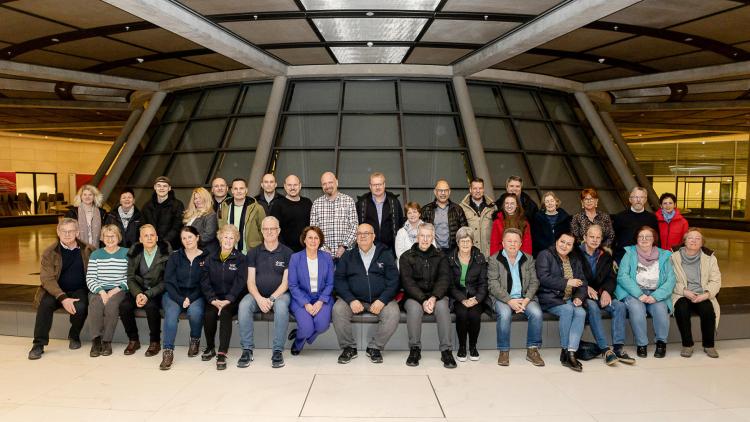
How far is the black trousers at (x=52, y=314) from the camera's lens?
18.0 ft

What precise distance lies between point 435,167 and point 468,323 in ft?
18.3

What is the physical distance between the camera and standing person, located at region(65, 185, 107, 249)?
6.56 metres

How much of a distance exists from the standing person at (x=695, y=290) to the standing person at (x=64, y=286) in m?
6.62

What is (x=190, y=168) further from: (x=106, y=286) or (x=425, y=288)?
(x=425, y=288)

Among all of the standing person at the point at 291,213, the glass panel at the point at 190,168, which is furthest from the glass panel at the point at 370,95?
the standing person at the point at 291,213

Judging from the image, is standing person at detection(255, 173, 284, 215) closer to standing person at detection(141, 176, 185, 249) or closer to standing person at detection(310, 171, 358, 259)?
standing person at detection(310, 171, 358, 259)

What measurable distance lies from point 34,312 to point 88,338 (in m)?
0.86

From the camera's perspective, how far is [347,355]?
521 centimetres

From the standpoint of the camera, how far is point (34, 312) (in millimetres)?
6133

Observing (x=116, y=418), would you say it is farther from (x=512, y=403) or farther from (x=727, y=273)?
(x=727, y=273)

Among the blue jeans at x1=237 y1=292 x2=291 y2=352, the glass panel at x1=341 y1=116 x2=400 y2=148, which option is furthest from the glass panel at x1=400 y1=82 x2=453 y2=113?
the blue jeans at x1=237 y1=292 x2=291 y2=352

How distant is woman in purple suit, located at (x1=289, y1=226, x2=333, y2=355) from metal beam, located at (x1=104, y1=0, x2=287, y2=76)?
352 cm

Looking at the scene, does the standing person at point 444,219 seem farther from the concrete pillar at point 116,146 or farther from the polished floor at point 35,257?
the concrete pillar at point 116,146

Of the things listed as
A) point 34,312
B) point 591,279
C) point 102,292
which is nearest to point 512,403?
point 591,279
